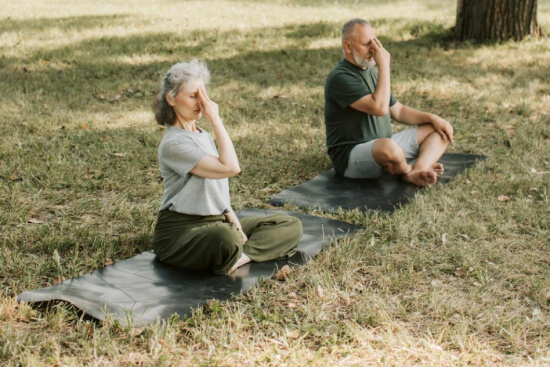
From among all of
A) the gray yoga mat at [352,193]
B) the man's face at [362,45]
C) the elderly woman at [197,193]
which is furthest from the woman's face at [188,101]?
the man's face at [362,45]

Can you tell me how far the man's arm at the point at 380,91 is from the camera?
550cm

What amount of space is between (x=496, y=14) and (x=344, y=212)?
7.50 m

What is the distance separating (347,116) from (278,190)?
921 millimetres

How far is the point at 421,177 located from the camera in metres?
5.57

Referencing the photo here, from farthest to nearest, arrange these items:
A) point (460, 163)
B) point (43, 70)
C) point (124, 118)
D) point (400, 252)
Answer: point (43, 70) → point (124, 118) → point (460, 163) → point (400, 252)

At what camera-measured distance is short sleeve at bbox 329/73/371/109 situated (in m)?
5.60

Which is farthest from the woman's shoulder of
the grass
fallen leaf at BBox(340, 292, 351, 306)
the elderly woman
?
fallen leaf at BBox(340, 292, 351, 306)

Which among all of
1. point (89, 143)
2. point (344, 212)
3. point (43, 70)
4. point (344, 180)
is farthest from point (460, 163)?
point (43, 70)

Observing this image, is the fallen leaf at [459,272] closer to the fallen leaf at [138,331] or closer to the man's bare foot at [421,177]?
the man's bare foot at [421,177]

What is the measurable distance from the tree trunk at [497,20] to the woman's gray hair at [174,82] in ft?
27.6

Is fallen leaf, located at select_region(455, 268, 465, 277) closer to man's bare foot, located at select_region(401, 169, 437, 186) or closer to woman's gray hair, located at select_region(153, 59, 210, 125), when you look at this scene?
man's bare foot, located at select_region(401, 169, 437, 186)

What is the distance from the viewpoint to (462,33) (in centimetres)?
1141

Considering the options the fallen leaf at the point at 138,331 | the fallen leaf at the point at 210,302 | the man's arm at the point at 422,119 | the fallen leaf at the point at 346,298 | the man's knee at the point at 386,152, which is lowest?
the fallen leaf at the point at 346,298

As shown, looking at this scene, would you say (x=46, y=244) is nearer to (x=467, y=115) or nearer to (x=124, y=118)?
(x=124, y=118)
